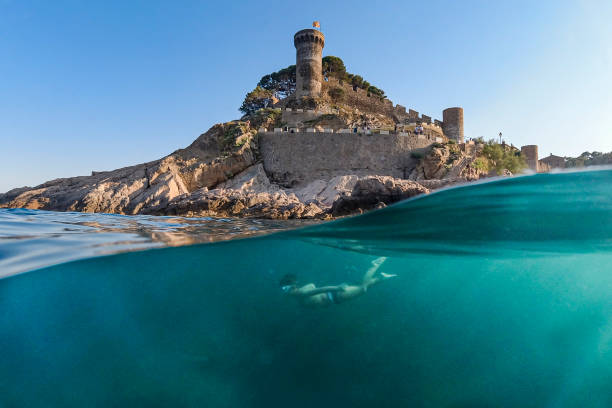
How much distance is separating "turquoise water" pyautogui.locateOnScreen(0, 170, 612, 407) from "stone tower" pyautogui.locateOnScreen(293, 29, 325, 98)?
42342 millimetres

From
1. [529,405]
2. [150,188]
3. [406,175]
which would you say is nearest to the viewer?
[529,405]

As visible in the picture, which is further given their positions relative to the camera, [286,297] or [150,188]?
[150,188]

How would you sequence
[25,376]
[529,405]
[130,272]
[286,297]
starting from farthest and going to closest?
[130,272]
[286,297]
[529,405]
[25,376]

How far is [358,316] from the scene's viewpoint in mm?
3043

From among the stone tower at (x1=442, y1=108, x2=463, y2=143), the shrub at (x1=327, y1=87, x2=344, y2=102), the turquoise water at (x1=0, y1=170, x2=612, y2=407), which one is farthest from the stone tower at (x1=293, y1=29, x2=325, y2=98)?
the turquoise water at (x1=0, y1=170, x2=612, y2=407)

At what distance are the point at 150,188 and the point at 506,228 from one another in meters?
20.1

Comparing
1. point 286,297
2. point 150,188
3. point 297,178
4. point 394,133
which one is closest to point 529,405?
point 286,297

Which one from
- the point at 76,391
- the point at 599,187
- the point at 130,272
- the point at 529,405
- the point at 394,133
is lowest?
the point at 529,405

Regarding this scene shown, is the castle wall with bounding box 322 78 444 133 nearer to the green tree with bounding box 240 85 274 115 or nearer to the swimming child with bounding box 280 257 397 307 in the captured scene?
the green tree with bounding box 240 85 274 115

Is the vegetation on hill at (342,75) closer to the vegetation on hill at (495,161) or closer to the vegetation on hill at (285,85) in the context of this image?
the vegetation on hill at (285,85)

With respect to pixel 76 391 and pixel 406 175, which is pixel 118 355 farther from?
pixel 406 175

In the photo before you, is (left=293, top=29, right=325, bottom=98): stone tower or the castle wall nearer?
(left=293, top=29, right=325, bottom=98): stone tower

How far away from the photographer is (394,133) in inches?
1096

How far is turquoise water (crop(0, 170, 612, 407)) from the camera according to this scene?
2.14 m
